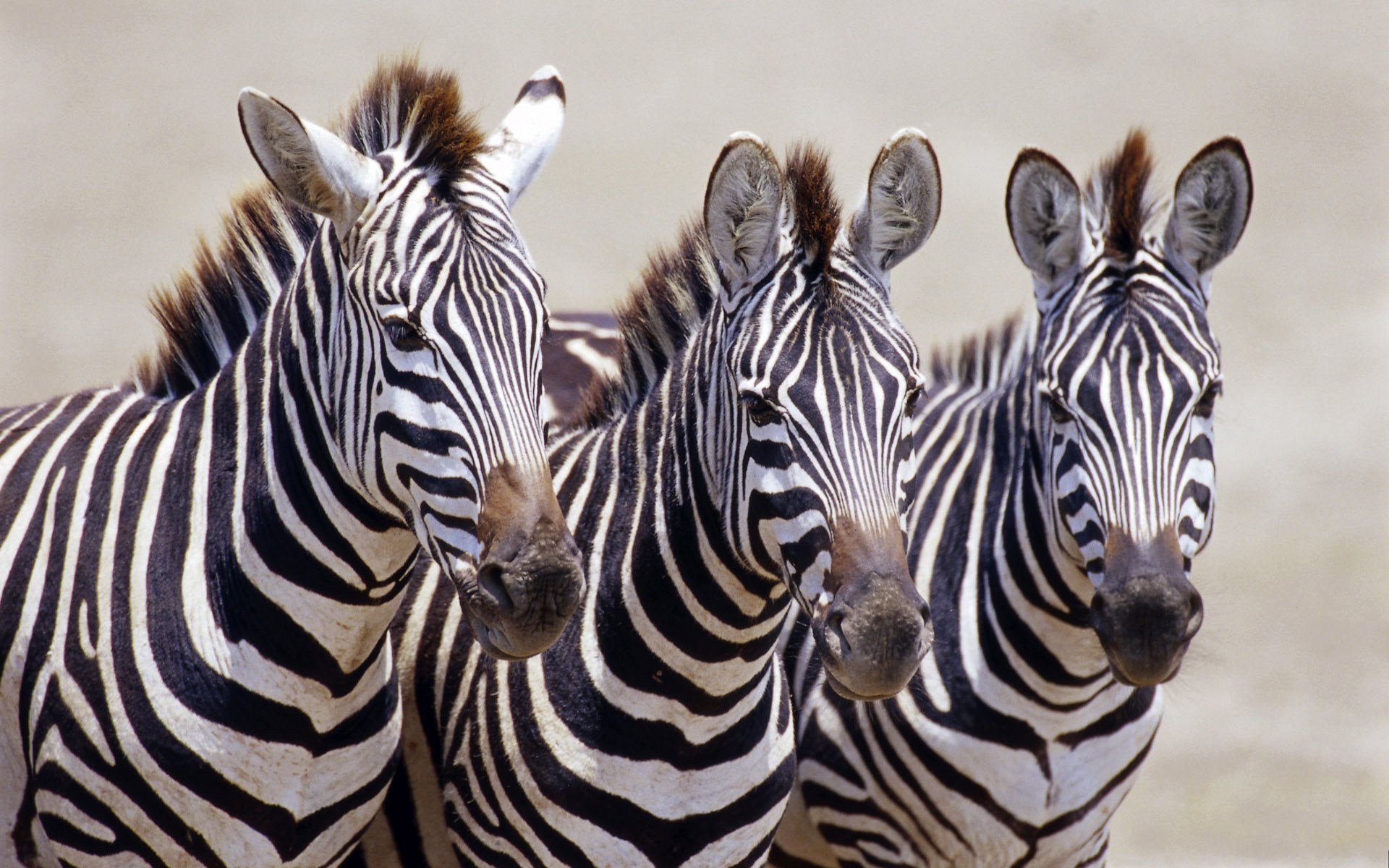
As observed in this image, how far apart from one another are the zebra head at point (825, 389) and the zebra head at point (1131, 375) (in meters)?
0.83

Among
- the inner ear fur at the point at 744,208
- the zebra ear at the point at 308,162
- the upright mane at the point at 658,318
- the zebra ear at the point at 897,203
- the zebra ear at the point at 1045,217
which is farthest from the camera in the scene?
the zebra ear at the point at 1045,217

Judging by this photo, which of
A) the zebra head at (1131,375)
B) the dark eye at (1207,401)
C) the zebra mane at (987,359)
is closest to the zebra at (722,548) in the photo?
the zebra head at (1131,375)

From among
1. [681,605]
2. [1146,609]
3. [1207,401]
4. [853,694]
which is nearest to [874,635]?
[853,694]

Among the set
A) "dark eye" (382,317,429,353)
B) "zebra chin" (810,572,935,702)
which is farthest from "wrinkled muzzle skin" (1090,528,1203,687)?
"dark eye" (382,317,429,353)

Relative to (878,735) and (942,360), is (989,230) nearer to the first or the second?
(942,360)

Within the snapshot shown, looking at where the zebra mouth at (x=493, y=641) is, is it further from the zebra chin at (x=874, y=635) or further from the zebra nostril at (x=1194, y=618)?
the zebra nostril at (x=1194, y=618)

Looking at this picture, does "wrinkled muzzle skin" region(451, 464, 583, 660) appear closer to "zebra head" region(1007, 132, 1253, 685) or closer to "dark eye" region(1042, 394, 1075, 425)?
"zebra head" region(1007, 132, 1253, 685)

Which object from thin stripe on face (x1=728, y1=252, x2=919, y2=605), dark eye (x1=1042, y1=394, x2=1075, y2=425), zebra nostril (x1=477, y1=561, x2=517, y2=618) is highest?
dark eye (x1=1042, y1=394, x2=1075, y2=425)

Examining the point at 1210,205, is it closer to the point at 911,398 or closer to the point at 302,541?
the point at 911,398

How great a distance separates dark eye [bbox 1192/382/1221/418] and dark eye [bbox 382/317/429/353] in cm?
251

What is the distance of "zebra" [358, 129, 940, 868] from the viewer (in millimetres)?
3691

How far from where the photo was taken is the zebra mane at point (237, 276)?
412 centimetres

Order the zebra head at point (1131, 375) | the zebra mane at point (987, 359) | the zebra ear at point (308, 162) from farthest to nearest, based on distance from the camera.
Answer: the zebra mane at point (987, 359)
the zebra head at point (1131, 375)
the zebra ear at point (308, 162)

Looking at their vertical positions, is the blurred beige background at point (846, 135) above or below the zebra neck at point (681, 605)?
above
